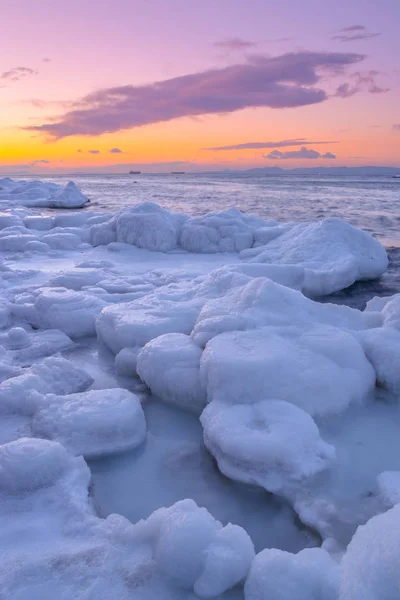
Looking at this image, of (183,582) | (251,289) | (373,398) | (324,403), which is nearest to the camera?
(183,582)

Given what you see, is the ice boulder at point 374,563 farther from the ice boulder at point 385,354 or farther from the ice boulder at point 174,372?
the ice boulder at point 385,354

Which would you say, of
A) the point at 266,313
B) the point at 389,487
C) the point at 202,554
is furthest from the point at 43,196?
the point at 202,554

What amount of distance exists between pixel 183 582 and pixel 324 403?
66.7 inches

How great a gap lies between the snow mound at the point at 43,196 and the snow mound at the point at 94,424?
20.7 m

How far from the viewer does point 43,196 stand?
1015 inches

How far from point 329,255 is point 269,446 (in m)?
6.11

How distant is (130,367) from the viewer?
13.7 feet

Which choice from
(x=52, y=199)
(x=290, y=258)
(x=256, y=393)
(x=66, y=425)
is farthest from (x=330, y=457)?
(x=52, y=199)

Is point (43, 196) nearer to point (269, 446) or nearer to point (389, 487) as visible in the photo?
point (269, 446)

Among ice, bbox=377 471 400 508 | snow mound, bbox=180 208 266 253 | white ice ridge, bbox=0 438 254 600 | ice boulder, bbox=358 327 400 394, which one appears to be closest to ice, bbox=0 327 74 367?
white ice ridge, bbox=0 438 254 600

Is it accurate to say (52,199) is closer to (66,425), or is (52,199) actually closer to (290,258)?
(290,258)

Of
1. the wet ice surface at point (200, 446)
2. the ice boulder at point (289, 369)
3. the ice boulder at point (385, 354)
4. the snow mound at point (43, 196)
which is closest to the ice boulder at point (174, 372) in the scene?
the wet ice surface at point (200, 446)

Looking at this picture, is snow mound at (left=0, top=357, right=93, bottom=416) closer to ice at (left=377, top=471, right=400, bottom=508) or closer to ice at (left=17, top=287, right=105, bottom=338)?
ice at (left=17, top=287, right=105, bottom=338)

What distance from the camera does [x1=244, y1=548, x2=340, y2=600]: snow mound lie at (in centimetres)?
180
